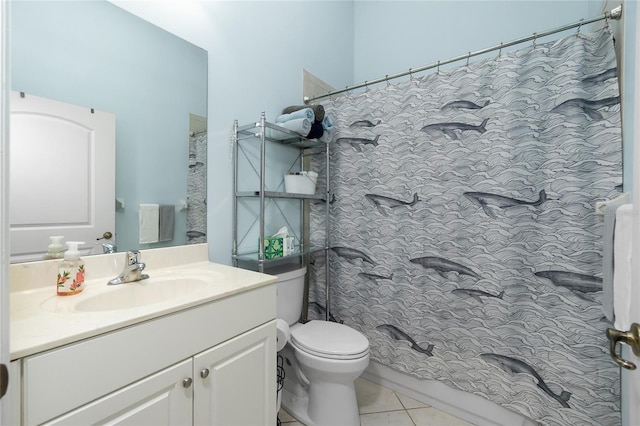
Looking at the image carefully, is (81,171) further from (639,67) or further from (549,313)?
(549,313)

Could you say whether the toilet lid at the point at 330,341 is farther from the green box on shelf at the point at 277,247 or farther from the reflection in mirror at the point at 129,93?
the reflection in mirror at the point at 129,93

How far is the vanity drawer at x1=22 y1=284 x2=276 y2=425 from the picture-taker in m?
0.59

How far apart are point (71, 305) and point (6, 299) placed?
520 millimetres

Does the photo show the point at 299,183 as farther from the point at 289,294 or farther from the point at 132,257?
the point at 132,257

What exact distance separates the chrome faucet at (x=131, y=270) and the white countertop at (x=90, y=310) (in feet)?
0.08

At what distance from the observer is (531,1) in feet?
5.93

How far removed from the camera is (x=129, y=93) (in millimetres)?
1146

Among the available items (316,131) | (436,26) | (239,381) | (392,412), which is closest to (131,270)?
(239,381)

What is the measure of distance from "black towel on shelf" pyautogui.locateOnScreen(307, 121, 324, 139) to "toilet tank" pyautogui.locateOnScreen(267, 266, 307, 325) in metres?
0.79

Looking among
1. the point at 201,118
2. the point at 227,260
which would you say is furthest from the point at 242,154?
the point at 227,260

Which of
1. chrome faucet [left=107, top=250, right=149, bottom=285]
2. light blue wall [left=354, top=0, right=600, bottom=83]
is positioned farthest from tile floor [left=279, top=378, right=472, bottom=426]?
light blue wall [left=354, top=0, right=600, bottom=83]

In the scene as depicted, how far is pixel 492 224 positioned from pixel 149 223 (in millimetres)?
1568

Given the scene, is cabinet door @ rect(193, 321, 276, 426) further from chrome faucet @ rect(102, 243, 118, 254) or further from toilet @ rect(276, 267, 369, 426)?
chrome faucet @ rect(102, 243, 118, 254)

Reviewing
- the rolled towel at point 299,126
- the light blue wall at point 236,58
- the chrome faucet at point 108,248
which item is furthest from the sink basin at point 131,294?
the rolled towel at point 299,126
